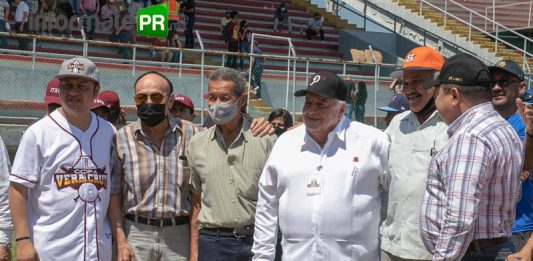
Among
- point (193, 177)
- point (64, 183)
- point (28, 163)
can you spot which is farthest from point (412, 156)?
point (28, 163)

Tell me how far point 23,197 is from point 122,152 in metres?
0.70

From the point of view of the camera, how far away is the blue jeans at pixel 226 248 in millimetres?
5215

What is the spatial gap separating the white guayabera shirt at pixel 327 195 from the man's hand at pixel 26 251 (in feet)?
4.15

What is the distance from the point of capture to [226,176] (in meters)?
5.25

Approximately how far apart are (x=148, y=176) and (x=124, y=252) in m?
0.48

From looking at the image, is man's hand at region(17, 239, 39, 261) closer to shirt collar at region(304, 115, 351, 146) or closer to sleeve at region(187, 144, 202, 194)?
sleeve at region(187, 144, 202, 194)

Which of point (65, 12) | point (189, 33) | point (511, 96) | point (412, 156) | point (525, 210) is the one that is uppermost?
point (65, 12)

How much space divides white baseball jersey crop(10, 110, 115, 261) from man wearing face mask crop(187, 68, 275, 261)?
63cm

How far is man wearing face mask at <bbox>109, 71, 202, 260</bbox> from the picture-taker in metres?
5.29

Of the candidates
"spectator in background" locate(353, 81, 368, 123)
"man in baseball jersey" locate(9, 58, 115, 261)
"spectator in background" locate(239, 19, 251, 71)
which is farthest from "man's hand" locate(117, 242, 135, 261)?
"spectator in background" locate(239, 19, 251, 71)

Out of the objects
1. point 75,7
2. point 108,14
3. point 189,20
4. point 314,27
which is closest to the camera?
point 75,7

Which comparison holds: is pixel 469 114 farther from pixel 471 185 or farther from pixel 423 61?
pixel 423 61

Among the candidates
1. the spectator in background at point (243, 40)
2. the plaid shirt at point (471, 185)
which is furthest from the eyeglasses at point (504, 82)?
the spectator in background at point (243, 40)

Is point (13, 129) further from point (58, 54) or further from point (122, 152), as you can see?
point (122, 152)
